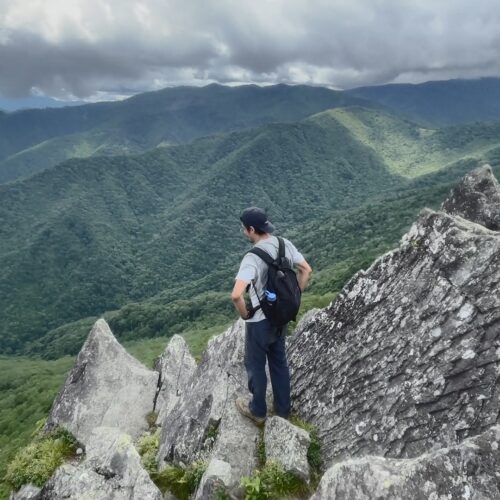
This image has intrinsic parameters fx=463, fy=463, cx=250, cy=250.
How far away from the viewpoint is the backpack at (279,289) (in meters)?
12.9

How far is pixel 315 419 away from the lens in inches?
582

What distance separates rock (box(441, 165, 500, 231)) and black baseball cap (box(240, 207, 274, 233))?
10.4 metres

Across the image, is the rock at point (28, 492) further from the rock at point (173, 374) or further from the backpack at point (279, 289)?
the backpack at point (279, 289)

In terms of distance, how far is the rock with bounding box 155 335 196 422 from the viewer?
73.0ft

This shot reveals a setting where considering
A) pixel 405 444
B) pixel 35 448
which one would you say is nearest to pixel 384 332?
pixel 405 444

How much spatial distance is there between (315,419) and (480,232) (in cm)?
759

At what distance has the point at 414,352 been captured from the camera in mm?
13055

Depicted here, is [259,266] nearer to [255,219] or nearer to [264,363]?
[255,219]

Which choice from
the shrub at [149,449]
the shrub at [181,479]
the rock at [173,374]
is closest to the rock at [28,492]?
the shrub at [149,449]

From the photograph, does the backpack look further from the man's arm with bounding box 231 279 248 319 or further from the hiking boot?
the hiking boot

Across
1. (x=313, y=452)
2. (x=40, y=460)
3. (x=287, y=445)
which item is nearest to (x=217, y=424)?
(x=287, y=445)

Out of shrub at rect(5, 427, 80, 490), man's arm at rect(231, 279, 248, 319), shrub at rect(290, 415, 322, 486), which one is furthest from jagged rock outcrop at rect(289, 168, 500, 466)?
shrub at rect(5, 427, 80, 490)

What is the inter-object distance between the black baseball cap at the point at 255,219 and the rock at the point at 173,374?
425 inches

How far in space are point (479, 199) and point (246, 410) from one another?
12820 mm
